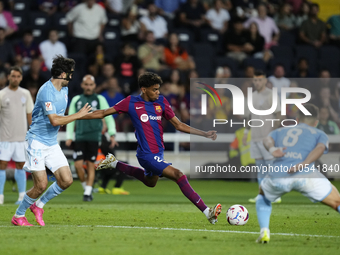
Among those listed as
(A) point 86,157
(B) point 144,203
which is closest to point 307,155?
(B) point 144,203

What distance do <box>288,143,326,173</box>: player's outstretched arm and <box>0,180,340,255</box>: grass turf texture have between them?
833mm

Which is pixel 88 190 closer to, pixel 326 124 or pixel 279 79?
pixel 326 124

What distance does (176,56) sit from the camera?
17469 millimetres

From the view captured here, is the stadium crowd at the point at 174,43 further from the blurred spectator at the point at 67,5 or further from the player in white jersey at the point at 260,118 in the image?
the player in white jersey at the point at 260,118

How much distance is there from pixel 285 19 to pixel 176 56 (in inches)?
198

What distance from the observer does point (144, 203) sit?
11328 millimetres

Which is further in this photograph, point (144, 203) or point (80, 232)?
point (144, 203)

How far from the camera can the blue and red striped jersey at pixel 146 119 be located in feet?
26.9

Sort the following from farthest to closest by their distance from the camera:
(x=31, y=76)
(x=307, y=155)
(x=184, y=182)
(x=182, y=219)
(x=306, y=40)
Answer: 1. (x=306, y=40)
2. (x=31, y=76)
3. (x=182, y=219)
4. (x=184, y=182)
5. (x=307, y=155)

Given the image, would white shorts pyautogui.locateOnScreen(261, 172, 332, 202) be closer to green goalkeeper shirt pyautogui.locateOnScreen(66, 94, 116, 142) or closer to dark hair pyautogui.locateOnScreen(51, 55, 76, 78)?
dark hair pyautogui.locateOnScreen(51, 55, 76, 78)

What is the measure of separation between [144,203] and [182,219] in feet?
8.20

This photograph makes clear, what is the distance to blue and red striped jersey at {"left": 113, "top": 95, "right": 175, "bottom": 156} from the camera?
8.20 metres

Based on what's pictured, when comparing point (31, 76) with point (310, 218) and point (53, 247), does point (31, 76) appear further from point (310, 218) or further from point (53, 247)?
point (53, 247)

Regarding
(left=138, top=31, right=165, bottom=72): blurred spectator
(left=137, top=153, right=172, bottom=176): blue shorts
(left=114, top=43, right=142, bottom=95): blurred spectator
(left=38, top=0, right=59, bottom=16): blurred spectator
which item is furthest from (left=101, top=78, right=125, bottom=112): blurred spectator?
(left=137, top=153, right=172, bottom=176): blue shorts
